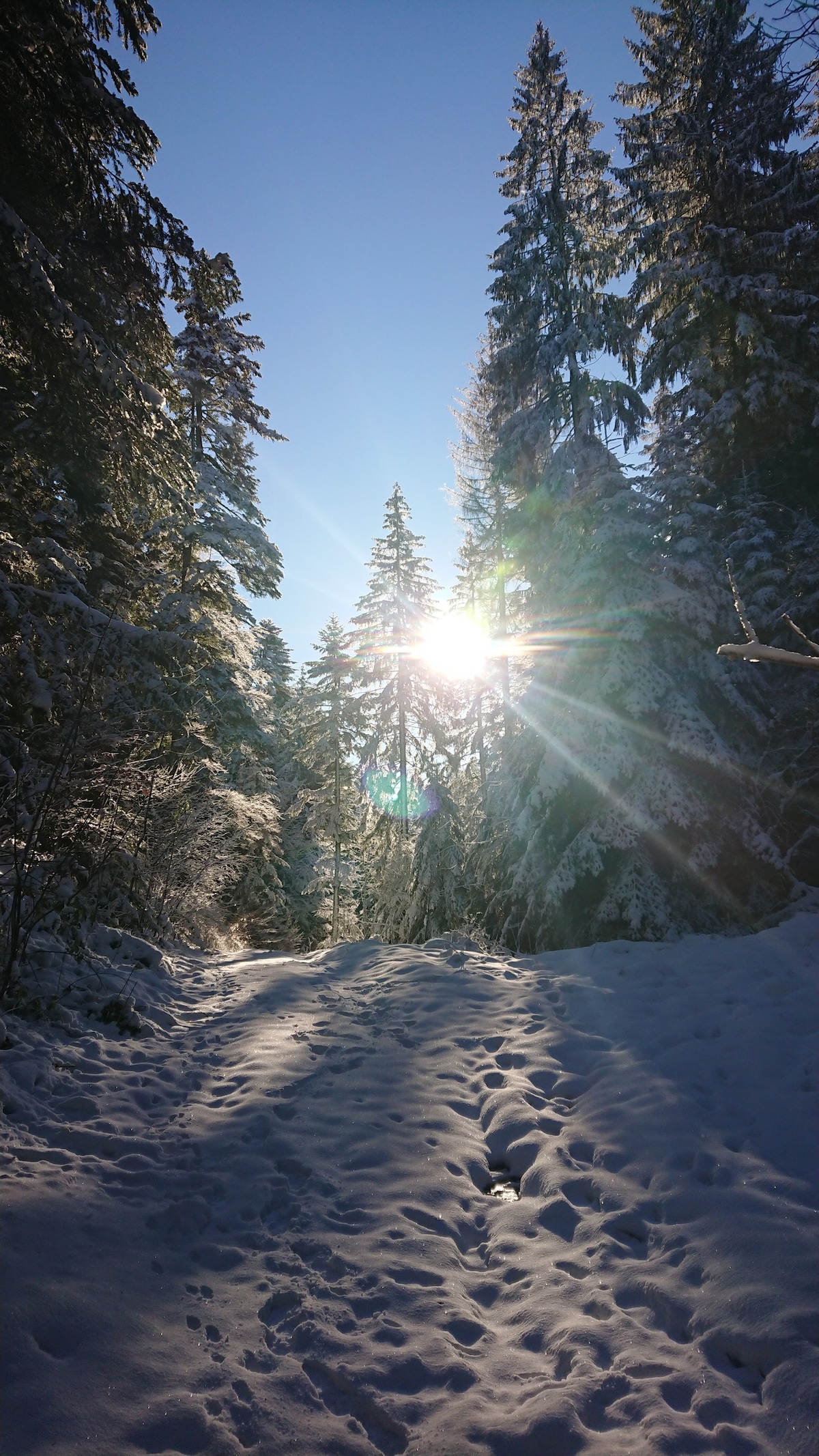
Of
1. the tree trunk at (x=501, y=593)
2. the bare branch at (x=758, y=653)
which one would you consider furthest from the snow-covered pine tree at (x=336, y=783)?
the bare branch at (x=758, y=653)

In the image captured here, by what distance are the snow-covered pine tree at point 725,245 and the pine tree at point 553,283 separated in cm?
66

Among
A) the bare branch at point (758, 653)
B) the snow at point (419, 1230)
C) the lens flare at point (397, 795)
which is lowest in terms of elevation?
the snow at point (419, 1230)

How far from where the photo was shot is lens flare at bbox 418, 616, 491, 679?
16438 millimetres

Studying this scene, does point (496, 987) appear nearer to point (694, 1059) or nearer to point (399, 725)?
point (694, 1059)

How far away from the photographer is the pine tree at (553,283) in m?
11.2

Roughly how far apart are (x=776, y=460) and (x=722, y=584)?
10.3 feet

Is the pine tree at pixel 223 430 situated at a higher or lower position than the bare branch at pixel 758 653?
higher

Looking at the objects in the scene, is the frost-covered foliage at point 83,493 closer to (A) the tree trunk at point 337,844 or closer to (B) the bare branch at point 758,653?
(B) the bare branch at point 758,653

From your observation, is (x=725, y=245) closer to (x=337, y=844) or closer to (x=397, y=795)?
(x=397, y=795)

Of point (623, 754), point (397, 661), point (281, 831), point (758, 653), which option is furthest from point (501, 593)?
point (758, 653)

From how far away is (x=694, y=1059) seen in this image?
4.83 m

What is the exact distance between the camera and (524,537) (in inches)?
461

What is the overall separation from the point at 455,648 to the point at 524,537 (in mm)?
6062

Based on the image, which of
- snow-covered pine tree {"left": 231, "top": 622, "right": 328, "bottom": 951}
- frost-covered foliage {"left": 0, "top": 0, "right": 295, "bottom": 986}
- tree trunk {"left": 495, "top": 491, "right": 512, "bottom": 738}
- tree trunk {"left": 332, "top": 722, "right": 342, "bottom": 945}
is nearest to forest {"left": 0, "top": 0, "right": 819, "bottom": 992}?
frost-covered foliage {"left": 0, "top": 0, "right": 295, "bottom": 986}
